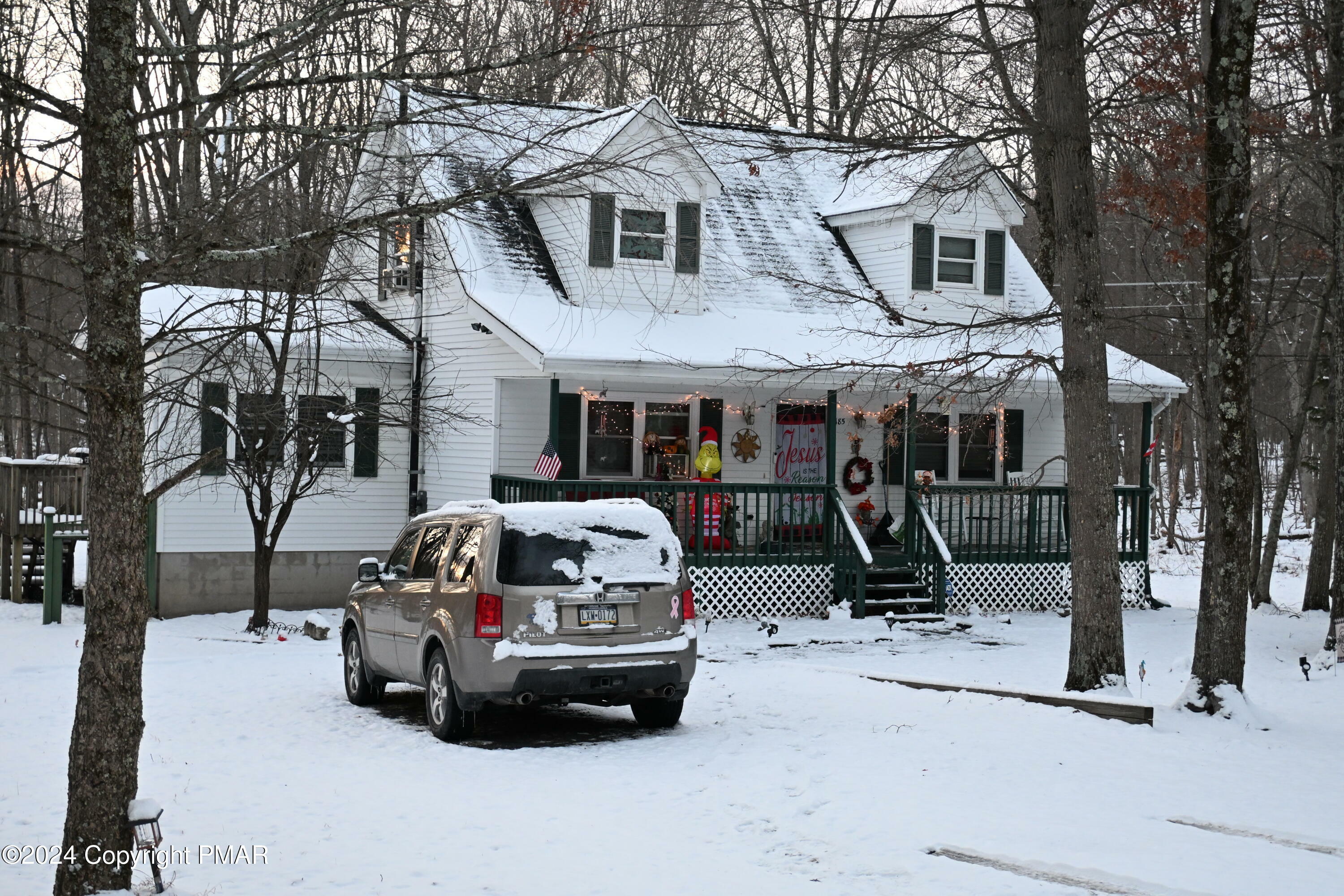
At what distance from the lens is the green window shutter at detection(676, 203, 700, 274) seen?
66.4 feet

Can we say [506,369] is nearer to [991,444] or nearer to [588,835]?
[991,444]

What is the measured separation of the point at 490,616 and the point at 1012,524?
1222 cm

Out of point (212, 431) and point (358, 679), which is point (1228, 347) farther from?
point (212, 431)

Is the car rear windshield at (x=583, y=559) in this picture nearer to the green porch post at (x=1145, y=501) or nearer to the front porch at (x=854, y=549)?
the front porch at (x=854, y=549)

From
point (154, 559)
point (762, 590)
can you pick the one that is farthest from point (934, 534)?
point (154, 559)

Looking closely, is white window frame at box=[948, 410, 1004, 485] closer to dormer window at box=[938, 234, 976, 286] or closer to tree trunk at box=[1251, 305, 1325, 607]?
dormer window at box=[938, 234, 976, 286]

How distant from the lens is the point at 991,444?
23.6 m

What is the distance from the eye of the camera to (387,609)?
11.6 m

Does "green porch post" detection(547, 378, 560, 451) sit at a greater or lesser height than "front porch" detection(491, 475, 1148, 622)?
greater

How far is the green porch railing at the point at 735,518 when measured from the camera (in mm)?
18328

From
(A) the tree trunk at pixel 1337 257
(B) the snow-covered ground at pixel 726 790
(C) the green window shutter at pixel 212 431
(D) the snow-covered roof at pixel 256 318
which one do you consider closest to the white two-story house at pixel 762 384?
(D) the snow-covered roof at pixel 256 318

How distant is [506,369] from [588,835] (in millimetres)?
12493

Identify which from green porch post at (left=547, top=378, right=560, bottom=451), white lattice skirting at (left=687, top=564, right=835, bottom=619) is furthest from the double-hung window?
white lattice skirting at (left=687, top=564, right=835, bottom=619)

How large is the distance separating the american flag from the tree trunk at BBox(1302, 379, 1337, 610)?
1157 centimetres
